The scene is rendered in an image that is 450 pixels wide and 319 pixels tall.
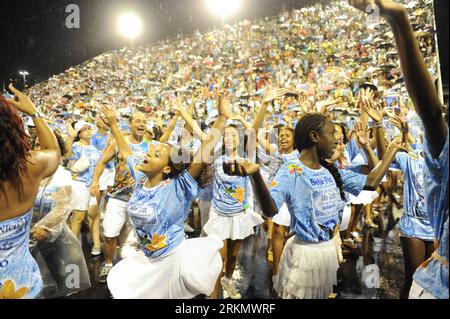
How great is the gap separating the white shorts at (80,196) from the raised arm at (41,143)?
2358mm

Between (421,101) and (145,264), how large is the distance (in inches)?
70.9

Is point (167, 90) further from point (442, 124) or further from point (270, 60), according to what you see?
point (442, 124)

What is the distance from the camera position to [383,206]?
247 inches

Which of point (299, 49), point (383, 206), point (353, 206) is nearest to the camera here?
point (353, 206)

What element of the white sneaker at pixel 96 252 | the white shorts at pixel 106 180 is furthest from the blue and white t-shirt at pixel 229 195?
the white shorts at pixel 106 180

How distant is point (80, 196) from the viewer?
12.6 ft

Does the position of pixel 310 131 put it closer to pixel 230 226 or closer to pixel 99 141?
pixel 230 226

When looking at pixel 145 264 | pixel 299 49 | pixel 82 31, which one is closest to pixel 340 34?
pixel 299 49

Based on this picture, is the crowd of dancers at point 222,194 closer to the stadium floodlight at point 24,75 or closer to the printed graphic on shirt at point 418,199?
the printed graphic on shirt at point 418,199

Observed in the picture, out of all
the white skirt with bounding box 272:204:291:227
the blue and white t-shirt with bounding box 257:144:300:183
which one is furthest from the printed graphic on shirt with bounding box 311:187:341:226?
the blue and white t-shirt with bounding box 257:144:300:183

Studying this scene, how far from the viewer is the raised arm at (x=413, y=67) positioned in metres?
0.99

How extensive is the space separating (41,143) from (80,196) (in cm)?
240

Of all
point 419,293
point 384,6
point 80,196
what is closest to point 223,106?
point 384,6
